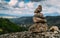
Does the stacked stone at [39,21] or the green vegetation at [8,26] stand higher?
the stacked stone at [39,21]

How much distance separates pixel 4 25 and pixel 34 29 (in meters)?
17.6

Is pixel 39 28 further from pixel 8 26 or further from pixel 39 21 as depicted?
pixel 8 26

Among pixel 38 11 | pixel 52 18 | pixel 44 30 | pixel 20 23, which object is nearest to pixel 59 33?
pixel 44 30

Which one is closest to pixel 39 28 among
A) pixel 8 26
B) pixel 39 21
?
pixel 39 21

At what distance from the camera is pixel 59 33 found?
15031mm

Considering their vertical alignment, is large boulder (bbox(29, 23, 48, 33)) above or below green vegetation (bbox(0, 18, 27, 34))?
above

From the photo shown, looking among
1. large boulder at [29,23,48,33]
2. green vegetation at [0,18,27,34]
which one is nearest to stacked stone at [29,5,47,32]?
large boulder at [29,23,48,33]

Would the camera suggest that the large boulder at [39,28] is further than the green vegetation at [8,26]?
No

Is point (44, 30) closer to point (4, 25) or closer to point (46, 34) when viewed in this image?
point (46, 34)

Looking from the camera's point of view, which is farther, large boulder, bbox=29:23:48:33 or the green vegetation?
the green vegetation

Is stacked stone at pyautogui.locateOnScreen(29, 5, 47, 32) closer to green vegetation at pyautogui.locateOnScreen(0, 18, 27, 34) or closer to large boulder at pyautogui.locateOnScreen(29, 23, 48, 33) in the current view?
large boulder at pyautogui.locateOnScreen(29, 23, 48, 33)

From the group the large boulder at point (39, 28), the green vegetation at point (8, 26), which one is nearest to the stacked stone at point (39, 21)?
the large boulder at point (39, 28)

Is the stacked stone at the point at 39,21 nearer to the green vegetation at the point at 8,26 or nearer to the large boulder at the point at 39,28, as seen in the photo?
the large boulder at the point at 39,28

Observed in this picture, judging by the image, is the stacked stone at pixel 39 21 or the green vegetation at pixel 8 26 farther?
the green vegetation at pixel 8 26
